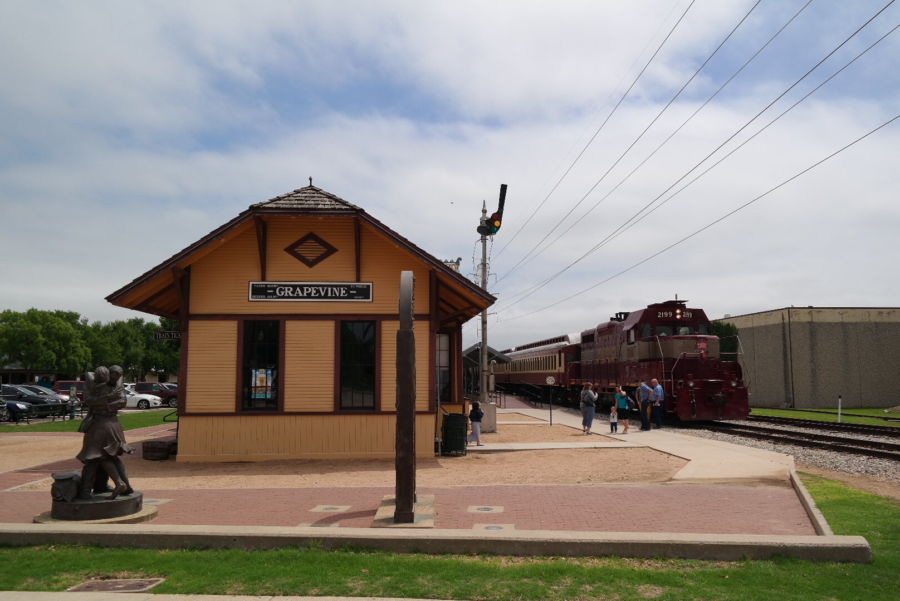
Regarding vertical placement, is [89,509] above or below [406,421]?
below

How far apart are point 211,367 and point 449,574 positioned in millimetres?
10044

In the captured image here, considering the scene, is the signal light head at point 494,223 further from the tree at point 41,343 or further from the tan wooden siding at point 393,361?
the tree at point 41,343

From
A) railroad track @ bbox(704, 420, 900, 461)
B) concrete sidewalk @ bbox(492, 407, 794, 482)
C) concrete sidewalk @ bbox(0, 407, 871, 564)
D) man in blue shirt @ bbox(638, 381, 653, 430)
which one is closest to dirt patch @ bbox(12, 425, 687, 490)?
concrete sidewalk @ bbox(492, 407, 794, 482)

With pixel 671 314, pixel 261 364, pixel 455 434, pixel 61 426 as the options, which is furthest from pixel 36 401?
pixel 671 314

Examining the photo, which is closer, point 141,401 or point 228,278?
point 228,278

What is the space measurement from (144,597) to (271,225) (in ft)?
34.4

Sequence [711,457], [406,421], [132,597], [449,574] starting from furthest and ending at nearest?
[711,457], [406,421], [449,574], [132,597]

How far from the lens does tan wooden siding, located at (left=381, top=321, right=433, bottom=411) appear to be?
A: 589 inches

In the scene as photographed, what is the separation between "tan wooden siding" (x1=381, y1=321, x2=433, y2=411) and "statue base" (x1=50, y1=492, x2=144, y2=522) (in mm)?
7116

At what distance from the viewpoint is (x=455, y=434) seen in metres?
15.6

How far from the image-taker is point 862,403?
41.2 metres

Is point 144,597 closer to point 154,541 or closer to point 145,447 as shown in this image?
point 154,541

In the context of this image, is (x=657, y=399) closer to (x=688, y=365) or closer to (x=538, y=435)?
(x=688, y=365)

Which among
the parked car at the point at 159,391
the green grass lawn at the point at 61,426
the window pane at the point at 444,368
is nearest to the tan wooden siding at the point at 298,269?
the window pane at the point at 444,368
